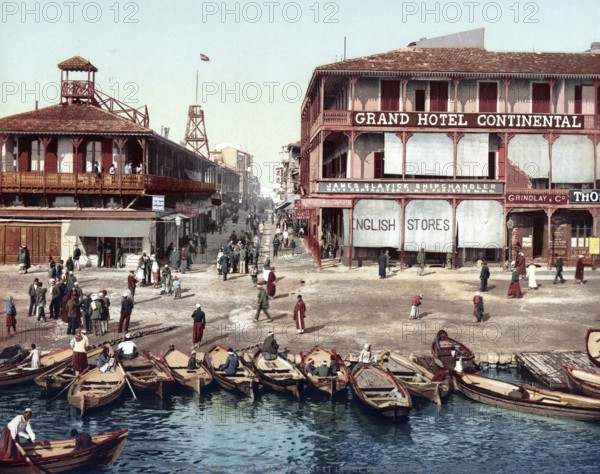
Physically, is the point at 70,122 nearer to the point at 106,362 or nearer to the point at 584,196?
the point at 106,362

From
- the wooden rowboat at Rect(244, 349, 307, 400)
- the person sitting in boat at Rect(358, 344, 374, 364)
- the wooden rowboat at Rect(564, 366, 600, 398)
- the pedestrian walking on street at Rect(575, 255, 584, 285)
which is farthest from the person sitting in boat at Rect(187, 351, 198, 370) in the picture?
the pedestrian walking on street at Rect(575, 255, 584, 285)

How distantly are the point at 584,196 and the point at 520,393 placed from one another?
23.5 metres

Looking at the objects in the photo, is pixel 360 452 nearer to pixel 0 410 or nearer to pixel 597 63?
pixel 0 410

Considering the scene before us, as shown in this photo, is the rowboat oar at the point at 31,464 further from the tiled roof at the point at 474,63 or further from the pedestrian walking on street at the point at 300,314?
the tiled roof at the point at 474,63

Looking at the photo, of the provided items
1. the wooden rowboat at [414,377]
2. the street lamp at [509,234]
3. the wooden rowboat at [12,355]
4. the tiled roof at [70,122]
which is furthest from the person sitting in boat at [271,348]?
the street lamp at [509,234]

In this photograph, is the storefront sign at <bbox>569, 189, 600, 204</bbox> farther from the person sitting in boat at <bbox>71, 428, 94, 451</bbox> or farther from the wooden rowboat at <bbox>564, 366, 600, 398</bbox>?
the person sitting in boat at <bbox>71, 428, 94, 451</bbox>

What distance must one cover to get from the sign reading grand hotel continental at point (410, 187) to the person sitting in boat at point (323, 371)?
20.0 m

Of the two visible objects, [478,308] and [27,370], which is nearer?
[27,370]

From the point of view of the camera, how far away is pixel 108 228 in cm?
4003

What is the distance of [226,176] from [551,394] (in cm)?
9779

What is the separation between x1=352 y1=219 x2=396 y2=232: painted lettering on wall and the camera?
40.8m

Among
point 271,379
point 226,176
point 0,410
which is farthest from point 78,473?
point 226,176

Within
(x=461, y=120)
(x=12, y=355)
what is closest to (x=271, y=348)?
(x=12, y=355)

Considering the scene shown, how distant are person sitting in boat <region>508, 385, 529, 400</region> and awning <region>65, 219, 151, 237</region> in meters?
25.4
